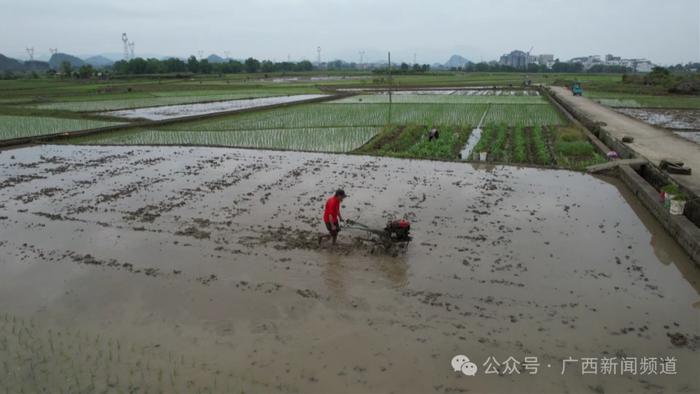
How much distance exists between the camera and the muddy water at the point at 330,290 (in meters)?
4.22

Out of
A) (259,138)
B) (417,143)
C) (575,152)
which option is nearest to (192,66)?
(259,138)

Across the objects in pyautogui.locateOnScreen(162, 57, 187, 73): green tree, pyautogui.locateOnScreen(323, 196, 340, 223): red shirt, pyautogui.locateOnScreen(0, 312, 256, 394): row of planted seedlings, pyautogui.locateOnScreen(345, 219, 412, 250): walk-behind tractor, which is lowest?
pyautogui.locateOnScreen(0, 312, 256, 394): row of planted seedlings

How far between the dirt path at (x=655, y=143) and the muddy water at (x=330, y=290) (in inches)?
98.0

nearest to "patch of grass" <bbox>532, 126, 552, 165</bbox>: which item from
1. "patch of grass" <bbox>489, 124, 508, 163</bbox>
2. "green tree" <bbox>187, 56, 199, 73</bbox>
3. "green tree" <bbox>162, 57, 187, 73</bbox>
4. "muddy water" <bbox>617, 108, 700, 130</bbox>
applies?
"patch of grass" <bbox>489, 124, 508, 163</bbox>

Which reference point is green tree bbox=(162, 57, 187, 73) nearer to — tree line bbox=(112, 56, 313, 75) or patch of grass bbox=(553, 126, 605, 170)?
tree line bbox=(112, 56, 313, 75)

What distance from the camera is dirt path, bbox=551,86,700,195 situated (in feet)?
34.9

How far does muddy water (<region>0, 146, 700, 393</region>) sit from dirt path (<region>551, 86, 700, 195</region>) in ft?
8.17

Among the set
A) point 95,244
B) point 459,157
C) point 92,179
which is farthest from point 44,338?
point 459,157

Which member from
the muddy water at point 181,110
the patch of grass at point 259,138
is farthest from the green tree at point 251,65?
the patch of grass at point 259,138

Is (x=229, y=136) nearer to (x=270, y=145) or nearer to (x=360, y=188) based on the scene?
(x=270, y=145)

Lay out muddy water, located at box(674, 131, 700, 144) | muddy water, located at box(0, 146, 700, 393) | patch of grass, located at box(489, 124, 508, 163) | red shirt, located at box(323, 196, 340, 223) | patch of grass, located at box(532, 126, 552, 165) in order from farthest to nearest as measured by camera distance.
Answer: muddy water, located at box(674, 131, 700, 144), patch of grass, located at box(489, 124, 508, 163), patch of grass, located at box(532, 126, 552, 165), red shirt, located at box(323, 196, 340, 223), muddy water, located at box(0, 146, 700, 393)

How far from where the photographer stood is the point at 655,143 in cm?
1400

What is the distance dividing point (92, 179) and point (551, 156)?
12.3 meters

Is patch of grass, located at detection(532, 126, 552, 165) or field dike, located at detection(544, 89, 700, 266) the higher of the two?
patch of grass, located at detection(532, 126, 552, 165)
